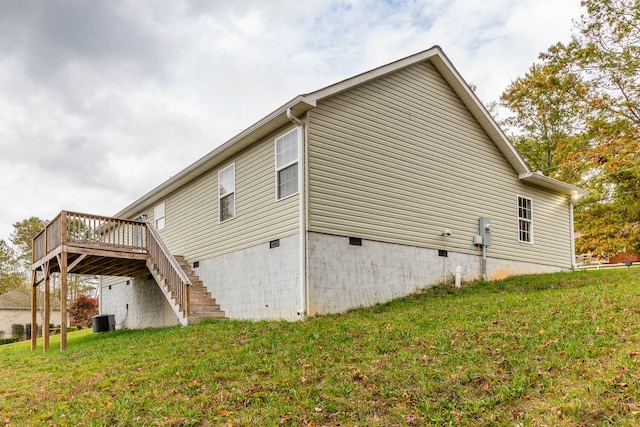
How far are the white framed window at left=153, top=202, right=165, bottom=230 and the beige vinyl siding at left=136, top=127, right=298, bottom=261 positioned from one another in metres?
0.84

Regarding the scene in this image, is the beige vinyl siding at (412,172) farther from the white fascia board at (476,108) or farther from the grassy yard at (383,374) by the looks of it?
the grassy yard at (383,374)

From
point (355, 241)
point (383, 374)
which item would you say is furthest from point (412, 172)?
point (383, 374)

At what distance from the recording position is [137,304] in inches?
704

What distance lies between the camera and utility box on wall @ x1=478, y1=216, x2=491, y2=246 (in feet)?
45.8

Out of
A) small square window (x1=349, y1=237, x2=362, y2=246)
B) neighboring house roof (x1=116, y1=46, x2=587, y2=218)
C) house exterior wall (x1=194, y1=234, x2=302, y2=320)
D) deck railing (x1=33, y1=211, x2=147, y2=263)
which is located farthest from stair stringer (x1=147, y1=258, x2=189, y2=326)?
small square window (x1=349, y1=237, x2=362, y2=246)

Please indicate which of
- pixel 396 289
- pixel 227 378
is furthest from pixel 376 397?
pixel 396 289

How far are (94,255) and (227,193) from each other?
394 centimetres

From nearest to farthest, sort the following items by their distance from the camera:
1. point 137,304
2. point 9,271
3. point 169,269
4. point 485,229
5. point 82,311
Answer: point 169,269, point 485,229, point 137,304, point 82,311, point 9,271

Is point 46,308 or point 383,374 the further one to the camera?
point 46,308

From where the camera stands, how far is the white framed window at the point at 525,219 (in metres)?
15.5

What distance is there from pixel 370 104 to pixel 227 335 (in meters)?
6.49

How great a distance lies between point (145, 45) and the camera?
17.3 meters

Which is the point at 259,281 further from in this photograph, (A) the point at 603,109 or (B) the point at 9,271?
(B) the point at 9,271

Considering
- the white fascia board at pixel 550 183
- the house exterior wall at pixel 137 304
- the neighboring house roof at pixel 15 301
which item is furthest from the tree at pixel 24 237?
the white fascia board at pixel 550 183
